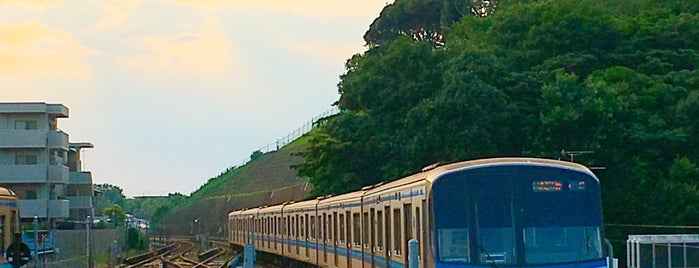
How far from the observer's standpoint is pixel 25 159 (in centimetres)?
5647

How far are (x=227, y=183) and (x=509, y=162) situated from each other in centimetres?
9990

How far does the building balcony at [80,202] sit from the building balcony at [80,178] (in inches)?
35.4

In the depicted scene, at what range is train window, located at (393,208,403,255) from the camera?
1688 cm

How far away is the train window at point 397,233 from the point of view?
1688 centimetres

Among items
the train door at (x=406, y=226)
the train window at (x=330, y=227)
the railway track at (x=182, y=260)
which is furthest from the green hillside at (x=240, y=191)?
the train door at (x=406, y=226)

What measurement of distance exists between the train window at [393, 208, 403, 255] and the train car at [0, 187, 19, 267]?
6063 mm

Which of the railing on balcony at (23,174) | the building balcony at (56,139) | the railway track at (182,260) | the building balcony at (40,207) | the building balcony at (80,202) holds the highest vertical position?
the building balcony at (56,139)

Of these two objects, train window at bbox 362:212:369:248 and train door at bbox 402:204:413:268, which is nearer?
train door at bbox 402:204:413:268

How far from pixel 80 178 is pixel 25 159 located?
35.2ft

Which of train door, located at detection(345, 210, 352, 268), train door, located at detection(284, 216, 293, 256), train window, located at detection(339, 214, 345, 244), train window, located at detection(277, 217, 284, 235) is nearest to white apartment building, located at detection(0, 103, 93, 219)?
train window, located at detection(277, 217, 284, 235)

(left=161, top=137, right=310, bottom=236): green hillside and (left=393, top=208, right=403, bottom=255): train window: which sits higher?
(left=161, top=137, right=310, bottom=236): green hillside

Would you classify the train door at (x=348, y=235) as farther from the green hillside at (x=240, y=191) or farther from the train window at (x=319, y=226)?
the green hillside at (x=240, y=191)

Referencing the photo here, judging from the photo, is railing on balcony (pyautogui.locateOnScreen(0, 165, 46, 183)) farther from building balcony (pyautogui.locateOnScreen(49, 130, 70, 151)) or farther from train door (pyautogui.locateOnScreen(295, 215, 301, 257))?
train door (pyautogui.locateOnScreen(295, 215, 301, 257))

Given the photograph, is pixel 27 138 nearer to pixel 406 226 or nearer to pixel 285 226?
pixel 285 226
